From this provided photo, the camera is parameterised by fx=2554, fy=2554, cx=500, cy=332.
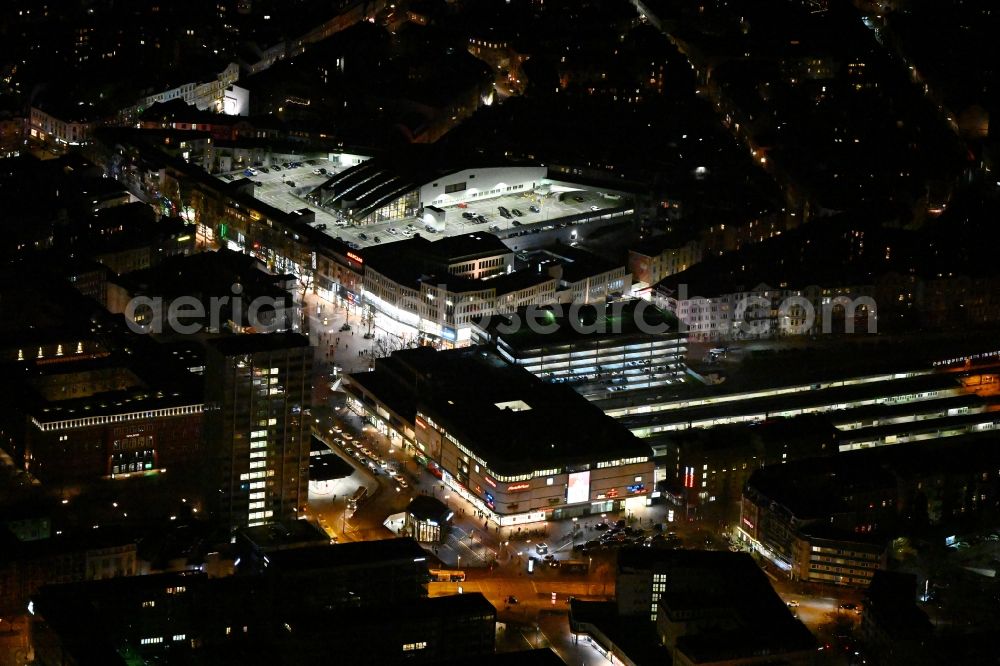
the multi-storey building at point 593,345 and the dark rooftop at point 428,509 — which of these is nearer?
the dark rooftop at point 428,509

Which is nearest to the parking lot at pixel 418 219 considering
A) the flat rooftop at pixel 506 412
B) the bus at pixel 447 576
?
the flat rooftop at pixel 506 412

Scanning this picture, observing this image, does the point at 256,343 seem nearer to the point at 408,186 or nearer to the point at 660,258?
the point at 660,258

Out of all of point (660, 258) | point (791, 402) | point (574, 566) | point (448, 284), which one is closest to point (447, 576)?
point (574, 566)

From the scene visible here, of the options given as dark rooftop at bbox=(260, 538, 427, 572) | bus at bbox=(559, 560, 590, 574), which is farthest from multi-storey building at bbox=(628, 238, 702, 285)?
dark rooftop at bbox=(260, 538, 427, 572)

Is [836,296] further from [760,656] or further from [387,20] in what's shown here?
[387,20]

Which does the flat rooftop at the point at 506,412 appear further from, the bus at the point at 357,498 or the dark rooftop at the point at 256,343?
the dark rooftop at the point at 256,343

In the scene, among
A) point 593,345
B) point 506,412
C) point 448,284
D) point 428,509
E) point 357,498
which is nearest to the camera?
point 428,509

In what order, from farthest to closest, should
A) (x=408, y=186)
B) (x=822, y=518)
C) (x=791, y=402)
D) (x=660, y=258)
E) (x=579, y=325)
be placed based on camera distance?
1. (x=408, y=186)
2. (x=660, y=258)
3. (x=579, y=325)
4. (x=791, y=402)
5. (x=822, y=518)
